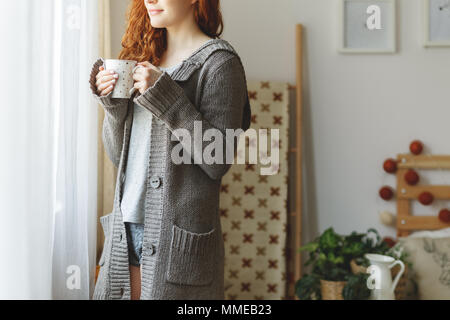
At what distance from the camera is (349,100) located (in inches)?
78.9

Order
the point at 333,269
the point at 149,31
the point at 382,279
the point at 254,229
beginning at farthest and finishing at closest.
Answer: the point at 254,229 < the point at 333,269 < the point at 382,279 < the point at 149,31

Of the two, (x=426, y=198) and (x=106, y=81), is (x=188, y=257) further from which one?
(x=426, y=198)

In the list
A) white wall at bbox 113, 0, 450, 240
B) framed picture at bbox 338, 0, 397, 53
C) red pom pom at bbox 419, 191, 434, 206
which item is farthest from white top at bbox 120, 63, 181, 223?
red pom pom at bbox 419, 191, 434, 206

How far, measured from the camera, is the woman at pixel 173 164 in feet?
2.10

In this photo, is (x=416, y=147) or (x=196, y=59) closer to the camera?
(x=196, y=59)

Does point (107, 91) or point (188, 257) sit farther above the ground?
point (107, 91)

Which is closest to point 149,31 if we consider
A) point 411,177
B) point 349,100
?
point 349,100

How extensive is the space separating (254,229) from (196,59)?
1.31 metres

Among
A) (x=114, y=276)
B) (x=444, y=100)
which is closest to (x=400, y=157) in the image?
(x=444, y=100)

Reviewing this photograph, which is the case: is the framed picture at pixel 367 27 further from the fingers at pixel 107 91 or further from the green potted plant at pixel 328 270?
the fingers at pixel 107 91

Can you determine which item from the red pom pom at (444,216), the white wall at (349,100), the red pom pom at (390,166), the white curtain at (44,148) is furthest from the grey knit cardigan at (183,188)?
the red pom pom at (444,216)

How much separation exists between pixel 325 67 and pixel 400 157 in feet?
1.69

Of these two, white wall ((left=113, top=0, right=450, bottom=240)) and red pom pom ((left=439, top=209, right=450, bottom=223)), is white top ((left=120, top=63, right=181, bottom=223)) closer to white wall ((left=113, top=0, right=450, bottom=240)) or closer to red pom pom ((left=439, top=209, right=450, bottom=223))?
white wall ((left=113, top=0, right=450, bottom=240))

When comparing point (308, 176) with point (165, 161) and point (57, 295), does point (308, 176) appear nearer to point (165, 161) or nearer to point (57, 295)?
point (57, 295)
